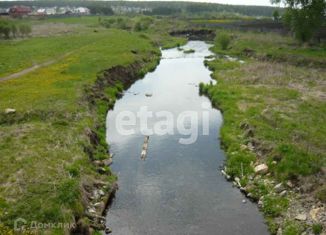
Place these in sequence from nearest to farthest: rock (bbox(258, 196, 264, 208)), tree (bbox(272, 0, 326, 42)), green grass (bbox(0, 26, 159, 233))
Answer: green grass (bbox(0, 26, 159, 233)) → rock (bbox(258, 196, 264, 208)) → tree (bbox(272, 0, 326, 42))

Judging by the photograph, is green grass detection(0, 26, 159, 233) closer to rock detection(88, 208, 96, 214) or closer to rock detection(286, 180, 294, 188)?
rock detection(88, 208, 96, 214)

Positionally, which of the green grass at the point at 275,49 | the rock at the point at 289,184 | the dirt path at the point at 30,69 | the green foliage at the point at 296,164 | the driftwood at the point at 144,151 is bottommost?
the driftwood at the point at 144,151

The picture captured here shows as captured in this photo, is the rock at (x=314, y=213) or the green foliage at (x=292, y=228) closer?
the green foliage at (x=292, y=228)

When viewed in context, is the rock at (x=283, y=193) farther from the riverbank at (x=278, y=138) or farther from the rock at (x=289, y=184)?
the rock at (x=289, y=184)

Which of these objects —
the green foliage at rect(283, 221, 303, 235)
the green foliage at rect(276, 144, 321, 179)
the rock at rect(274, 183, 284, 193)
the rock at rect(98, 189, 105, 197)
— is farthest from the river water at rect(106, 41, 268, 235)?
the green foliage at rect(276, 144, 321, 179)

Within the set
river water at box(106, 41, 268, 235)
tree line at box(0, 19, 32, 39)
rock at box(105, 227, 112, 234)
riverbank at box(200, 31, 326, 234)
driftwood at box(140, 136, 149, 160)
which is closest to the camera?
rock at box(105, 227, 112, 234)

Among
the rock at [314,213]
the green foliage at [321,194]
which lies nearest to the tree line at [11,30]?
the green foliage at [321,194]

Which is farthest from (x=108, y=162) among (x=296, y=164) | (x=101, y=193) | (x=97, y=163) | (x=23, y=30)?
(x=23, y=30)

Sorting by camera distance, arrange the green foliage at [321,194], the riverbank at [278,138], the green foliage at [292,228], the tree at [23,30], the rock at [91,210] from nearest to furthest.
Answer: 1. the green foliage at [292,228]
2. the green foliage at [321,194]
3. the riverbank at [278,138]
4. the rock at [91,210]
5. the tree at [23,30]

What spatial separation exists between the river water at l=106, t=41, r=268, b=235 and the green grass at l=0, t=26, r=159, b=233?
2.21 metres

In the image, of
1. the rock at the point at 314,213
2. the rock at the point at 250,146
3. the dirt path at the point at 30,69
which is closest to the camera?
the rock at the point at 314,213

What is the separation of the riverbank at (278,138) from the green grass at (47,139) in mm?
10288

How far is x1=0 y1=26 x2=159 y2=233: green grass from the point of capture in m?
19.5

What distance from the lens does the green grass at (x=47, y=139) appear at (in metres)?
19.5
